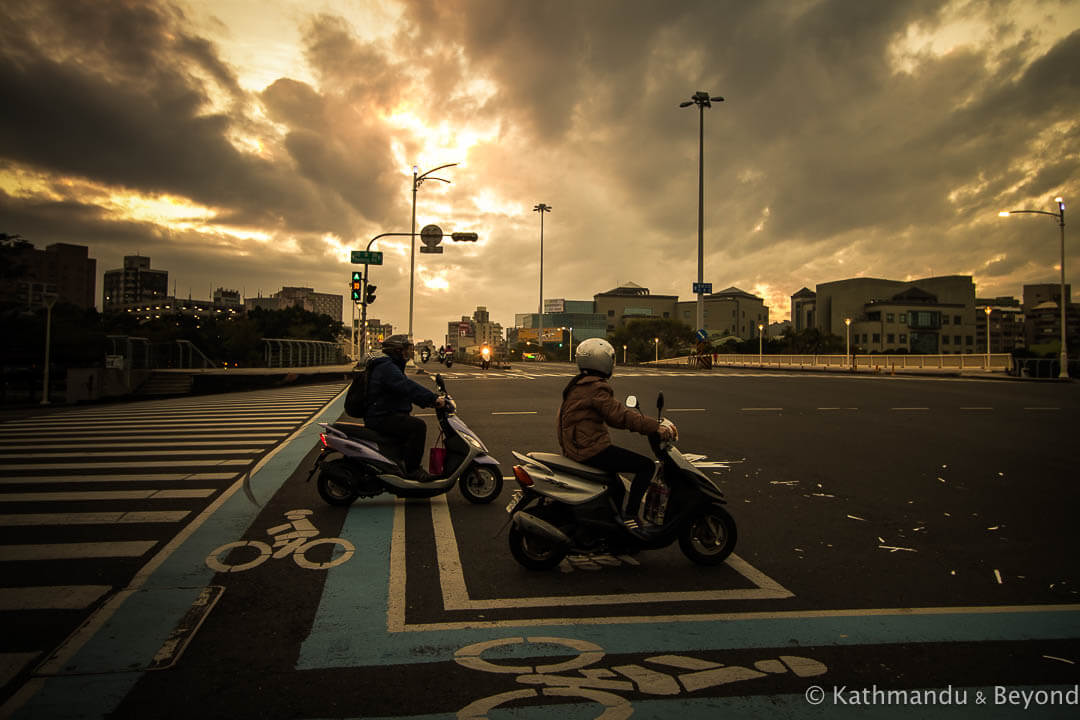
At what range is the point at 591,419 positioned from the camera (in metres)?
4.48

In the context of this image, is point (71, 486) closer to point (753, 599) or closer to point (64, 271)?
point (753, 599)

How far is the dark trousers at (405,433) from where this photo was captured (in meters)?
6.43

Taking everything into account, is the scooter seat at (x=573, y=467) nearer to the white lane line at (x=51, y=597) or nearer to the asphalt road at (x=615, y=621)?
the asphalt road at (x=615, y=621)

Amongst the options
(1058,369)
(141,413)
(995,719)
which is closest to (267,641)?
(995,719)

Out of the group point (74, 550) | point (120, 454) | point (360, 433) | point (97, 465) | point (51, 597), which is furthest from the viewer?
point (120, 454)

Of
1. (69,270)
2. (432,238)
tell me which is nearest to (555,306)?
(69,270)

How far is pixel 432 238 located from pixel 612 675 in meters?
25.9

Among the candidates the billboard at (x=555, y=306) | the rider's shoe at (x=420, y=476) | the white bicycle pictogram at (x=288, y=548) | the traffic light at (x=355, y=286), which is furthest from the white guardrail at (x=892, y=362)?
the billboard at (x=555, y=306)

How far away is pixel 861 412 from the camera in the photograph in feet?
50.3

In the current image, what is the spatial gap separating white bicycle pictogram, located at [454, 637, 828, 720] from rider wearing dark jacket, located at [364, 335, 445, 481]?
3.40 m

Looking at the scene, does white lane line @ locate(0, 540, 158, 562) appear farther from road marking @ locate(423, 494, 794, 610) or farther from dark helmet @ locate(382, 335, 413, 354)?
dark helmet @ locate(382, 335, 413, 354)

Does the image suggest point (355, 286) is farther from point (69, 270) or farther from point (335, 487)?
point (69, 270)

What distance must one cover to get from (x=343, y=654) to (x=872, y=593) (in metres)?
3.44

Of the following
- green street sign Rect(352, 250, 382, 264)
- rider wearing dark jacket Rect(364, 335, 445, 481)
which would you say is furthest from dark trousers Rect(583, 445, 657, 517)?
green street sign Rect(352, 250, 382, 264)
